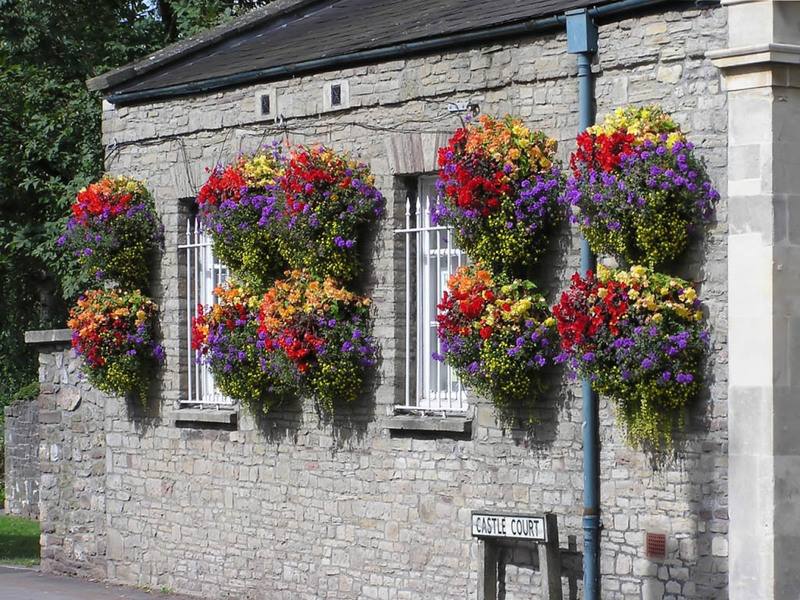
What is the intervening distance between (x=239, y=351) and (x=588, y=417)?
3755mm

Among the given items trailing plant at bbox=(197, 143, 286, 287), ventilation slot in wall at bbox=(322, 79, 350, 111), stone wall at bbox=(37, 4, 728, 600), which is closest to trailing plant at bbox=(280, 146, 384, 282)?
stone wall at bbox=(37, 4, 728, 600)

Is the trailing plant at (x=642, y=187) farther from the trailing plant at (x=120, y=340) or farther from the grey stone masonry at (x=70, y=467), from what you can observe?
the grey stone masonry at (x=70, y=467)

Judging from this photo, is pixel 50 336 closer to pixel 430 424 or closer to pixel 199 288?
pixel 199 288

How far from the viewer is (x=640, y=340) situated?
1082 centimetres

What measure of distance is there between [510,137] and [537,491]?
2.60m

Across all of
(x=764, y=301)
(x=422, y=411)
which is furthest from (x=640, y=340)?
(x=422, y=411)

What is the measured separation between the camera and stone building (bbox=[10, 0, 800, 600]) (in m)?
10.4

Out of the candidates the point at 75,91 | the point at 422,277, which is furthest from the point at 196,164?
the point at 75,91

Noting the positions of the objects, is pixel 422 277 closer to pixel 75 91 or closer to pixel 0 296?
pixel 75 91

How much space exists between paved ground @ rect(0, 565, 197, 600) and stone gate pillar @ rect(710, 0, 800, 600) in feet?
21.7

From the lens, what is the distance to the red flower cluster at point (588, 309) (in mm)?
10953

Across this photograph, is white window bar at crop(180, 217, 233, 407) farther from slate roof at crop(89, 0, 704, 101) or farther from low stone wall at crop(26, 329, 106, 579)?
low stone wall at crop(26, 329, 106, 579)

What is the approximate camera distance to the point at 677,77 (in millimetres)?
11125

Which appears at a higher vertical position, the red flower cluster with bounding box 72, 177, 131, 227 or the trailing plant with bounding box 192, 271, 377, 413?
the red flower cluster with bounding box 72, 177, 131, 227
